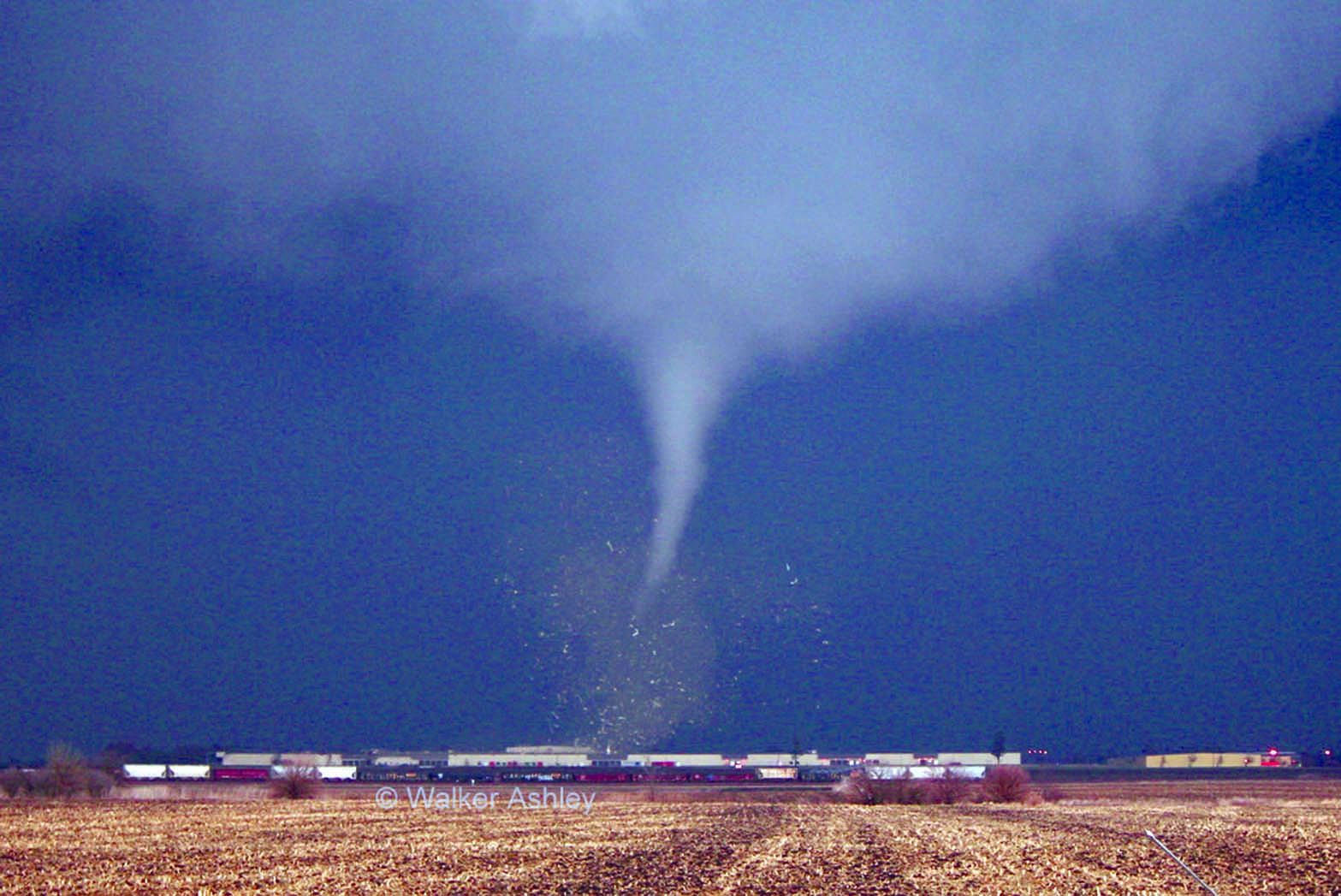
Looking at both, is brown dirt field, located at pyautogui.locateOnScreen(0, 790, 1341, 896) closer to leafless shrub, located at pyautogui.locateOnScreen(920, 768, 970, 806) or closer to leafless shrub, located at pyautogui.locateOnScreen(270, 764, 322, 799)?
leafless shrub, located at pyautogui.locateOnScreen(920, 768, 970, 806)

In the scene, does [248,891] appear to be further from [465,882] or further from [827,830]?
[827,830]

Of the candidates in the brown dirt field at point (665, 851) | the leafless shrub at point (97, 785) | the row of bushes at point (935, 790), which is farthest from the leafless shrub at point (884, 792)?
the leafless shrub at point (97, 785)

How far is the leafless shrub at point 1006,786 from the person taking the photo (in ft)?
275

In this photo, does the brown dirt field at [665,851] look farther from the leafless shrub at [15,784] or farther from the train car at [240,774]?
the train car at [240,774]

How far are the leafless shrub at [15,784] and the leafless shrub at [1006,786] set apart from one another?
70.8 meters

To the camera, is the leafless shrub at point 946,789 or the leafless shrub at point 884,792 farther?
the leafless shrub at point 946,789

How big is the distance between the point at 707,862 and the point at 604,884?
6.27 metres

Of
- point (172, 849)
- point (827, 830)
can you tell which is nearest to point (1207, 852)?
point (827, 830)

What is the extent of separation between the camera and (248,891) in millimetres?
30719

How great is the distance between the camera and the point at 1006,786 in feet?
277

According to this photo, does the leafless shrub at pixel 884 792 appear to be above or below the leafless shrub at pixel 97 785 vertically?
below

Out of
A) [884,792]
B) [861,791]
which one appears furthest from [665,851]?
[884,792]

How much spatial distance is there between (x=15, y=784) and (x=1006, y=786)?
75165mm

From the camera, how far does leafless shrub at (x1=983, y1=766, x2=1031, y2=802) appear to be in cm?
8381
